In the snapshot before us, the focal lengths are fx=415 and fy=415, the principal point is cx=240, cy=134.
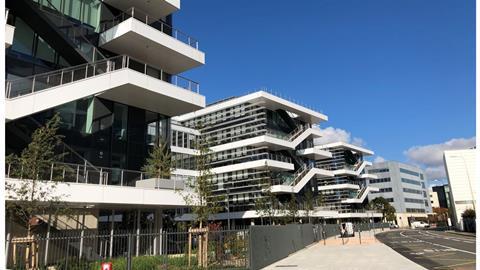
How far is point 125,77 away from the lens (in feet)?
76.4

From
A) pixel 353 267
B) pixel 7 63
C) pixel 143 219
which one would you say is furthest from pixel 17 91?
pixel 353 267

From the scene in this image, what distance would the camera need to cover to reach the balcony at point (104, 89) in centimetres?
1859

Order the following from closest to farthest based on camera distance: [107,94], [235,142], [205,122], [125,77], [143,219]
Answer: [125,77], [107,94], [143,219], [235,142], [205,122]

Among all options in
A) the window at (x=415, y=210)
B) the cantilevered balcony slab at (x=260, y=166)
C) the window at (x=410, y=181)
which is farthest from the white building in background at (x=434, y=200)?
the cantilevered balcony slab at (x=260, y=166)

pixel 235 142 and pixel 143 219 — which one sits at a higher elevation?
pixel 235 142

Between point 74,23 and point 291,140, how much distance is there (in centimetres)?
4096

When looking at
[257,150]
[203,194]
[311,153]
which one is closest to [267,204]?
[257,150]

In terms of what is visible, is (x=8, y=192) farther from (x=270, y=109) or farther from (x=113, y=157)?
(x=270, y=109)

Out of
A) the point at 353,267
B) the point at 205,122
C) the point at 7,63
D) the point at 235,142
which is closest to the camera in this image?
the point at 353,267

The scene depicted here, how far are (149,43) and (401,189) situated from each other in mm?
122759

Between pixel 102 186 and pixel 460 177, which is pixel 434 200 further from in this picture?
pixel 102 186

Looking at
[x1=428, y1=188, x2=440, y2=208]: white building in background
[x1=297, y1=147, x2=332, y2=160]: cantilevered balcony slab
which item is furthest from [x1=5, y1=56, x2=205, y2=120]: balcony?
[x1=428, y1=188, x2=440, y2=208]: white building in background

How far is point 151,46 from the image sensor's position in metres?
27.2

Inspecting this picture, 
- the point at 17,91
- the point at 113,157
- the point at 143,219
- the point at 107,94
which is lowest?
the point at 143,219
